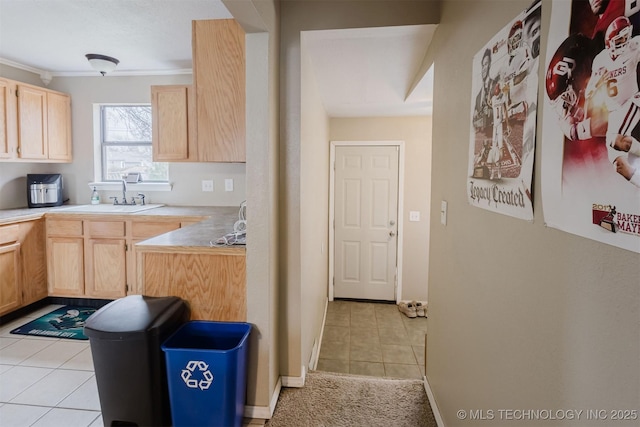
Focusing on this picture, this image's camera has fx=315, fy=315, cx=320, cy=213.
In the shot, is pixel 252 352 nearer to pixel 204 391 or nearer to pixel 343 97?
pixel 204 391

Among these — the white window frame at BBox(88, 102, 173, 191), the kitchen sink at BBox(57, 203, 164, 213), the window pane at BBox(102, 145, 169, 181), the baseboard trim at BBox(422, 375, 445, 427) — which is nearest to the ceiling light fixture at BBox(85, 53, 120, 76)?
the white window frame at BBox(88, 102, 173, 191)

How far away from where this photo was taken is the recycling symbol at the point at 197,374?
141 centimetres

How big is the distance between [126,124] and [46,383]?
109 inches

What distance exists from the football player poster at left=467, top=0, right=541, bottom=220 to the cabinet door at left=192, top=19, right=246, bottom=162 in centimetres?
122

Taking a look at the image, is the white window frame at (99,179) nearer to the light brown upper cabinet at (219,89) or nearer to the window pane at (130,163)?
the window pane at (130,163)

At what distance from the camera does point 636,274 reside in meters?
0.54

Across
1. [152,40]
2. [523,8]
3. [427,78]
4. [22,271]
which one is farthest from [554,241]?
[22,271]

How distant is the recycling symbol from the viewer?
1413mm

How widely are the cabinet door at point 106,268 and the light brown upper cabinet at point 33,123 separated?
3.76 ft

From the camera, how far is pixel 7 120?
2973 mm

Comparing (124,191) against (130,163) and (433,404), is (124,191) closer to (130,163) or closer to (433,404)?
(130,163)

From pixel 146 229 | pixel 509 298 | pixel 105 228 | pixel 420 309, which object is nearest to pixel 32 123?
pixel 105 228

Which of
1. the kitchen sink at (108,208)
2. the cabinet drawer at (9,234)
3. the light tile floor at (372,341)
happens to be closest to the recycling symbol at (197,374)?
the light tile floor at (372,341)

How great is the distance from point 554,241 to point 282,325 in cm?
154
